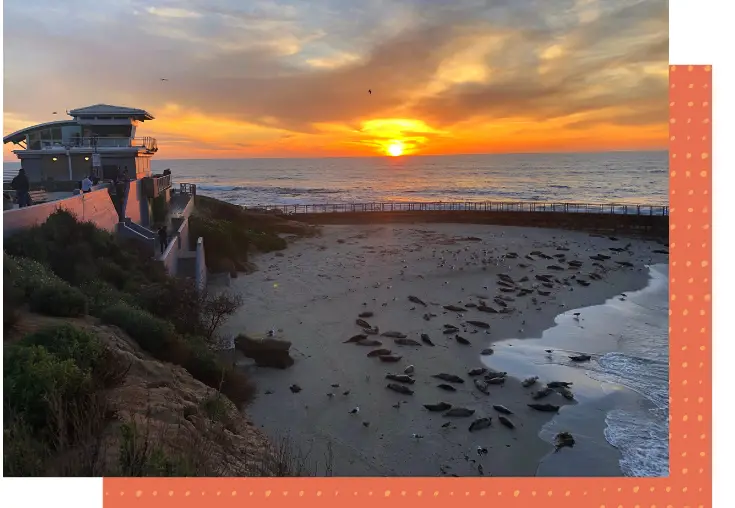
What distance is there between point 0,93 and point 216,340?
8.03 meters

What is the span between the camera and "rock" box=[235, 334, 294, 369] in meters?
11.6

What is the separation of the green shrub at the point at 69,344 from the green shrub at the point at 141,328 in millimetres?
2368

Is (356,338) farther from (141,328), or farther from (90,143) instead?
(90,143)

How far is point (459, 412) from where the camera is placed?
9.70 metres

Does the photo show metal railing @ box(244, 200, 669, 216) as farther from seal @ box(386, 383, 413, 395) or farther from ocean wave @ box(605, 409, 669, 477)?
ocean wave @ box(605, 409, 669, 477)

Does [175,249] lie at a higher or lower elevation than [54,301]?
higher

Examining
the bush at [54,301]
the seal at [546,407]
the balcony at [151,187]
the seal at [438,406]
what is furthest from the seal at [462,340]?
the balcony at [151,187]

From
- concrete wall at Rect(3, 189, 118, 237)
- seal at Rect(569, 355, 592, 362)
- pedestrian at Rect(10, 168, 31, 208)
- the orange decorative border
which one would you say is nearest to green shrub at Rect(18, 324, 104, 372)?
the orange decorative border

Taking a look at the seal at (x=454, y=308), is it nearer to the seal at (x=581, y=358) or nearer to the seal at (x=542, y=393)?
the seal at (x=581, y=358)

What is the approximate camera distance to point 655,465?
26.0 ft

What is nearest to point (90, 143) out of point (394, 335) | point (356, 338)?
point (356, 338)

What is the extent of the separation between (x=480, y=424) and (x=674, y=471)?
5305 millimetres

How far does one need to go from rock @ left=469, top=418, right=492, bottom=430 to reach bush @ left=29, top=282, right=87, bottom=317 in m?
7.57

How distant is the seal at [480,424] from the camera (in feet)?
30.1
